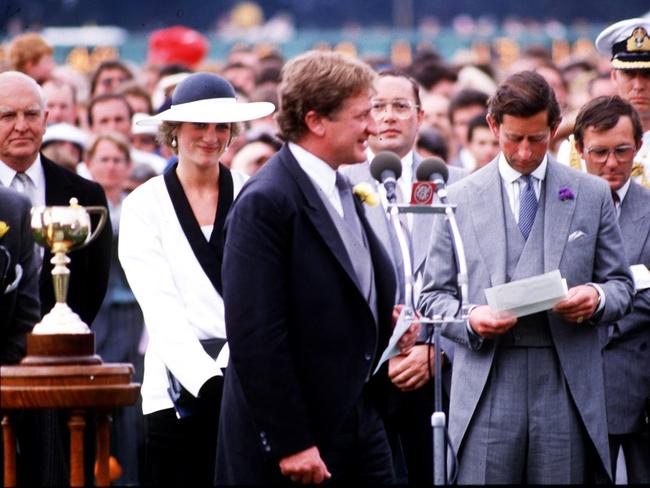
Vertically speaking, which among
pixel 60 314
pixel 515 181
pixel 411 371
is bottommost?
pixel 411 371

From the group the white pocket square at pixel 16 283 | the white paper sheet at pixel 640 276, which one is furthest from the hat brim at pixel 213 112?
the white paper sheet at pixel 640 276

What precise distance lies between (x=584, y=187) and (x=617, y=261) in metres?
0.36

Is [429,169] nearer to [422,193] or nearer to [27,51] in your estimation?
[422,193]

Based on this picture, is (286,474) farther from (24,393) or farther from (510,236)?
(510,236)

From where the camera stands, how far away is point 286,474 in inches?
275

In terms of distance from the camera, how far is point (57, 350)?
669 centimetres

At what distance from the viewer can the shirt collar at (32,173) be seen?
923 cm

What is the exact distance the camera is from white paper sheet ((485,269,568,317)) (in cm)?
774

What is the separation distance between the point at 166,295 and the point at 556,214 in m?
1.79

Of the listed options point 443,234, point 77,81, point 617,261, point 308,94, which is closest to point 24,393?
point 308,94

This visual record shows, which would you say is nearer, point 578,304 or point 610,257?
point 578,304

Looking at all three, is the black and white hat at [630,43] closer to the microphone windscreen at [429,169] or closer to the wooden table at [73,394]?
the microphone windscreen at [429,169]

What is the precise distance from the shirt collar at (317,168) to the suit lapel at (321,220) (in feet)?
0.21

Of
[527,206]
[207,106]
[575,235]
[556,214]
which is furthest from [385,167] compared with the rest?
[207,106]
